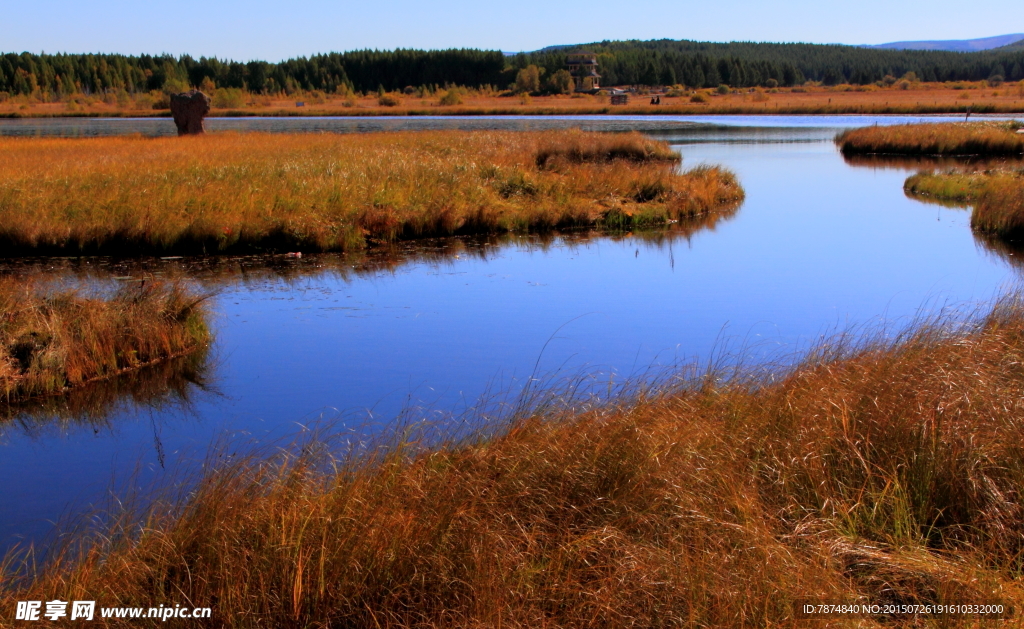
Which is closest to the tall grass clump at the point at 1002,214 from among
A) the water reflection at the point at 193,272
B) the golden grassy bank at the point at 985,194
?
the golden grassy bank at the point at 985,194

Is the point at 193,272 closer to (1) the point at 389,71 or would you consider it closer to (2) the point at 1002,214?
(2) the point at 1002,214

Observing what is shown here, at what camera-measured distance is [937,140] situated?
3581cm

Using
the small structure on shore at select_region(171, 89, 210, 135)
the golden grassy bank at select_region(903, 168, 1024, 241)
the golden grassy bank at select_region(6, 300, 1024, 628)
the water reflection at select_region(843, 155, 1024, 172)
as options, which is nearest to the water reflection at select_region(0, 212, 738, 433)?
the golden grassy bank at select_region(6, 300, 1024, 628)

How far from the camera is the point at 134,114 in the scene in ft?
241

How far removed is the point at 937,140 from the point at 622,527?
1446 inches

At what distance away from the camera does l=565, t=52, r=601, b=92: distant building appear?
122 m

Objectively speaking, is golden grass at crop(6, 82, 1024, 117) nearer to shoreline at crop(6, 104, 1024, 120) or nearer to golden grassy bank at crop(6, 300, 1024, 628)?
shoreline at crop(6, 104, 1024, 120)

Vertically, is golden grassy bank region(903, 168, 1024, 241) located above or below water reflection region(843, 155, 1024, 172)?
above

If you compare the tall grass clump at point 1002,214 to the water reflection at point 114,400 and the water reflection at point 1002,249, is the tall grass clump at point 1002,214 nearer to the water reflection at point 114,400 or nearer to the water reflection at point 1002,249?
the water reflection at point 1002,249

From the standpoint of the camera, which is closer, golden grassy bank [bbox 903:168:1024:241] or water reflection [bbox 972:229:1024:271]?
water reflection [bbox 972:229:1024:271]

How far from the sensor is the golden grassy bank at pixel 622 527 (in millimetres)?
3775

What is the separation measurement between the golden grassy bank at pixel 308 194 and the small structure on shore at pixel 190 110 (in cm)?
716

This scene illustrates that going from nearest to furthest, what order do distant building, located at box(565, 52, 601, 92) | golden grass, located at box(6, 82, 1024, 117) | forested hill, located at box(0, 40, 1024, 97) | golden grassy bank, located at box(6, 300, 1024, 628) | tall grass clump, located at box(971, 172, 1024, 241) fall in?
golden grassy bank, located at box(6, 300, 1024, 628)
tall grass clump, located at box(971, 172, 1024, 241)
golden grass, located at box(6, 82, 1024, 117)
forested hill, located at box(0, 40, 1024, 97)
distant building, located at box(565, 52, 601, 92)

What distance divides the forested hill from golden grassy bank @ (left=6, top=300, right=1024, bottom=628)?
100260mm
